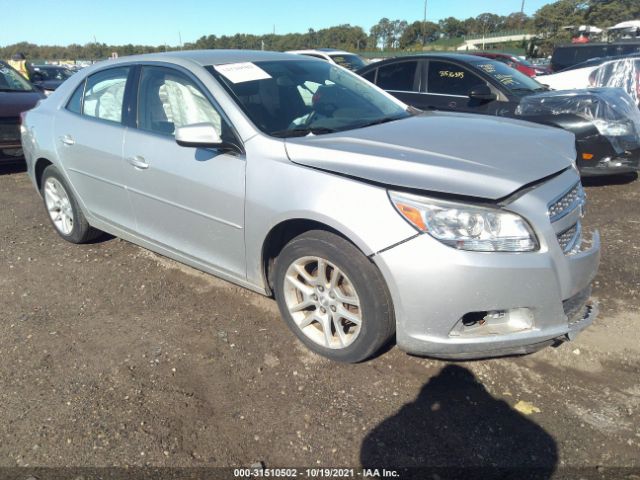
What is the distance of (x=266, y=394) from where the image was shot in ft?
8.63

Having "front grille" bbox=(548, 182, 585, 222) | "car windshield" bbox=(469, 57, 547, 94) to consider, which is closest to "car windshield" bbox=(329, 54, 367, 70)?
"car windshield" bbox=(469, 57, 547, 94)

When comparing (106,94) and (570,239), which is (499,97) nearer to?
(570,239)

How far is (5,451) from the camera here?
229 centimetres

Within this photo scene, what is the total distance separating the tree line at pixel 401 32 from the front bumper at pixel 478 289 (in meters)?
43.0

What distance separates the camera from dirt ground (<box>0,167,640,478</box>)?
2244 millimetres

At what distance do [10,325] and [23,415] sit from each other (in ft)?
3.59

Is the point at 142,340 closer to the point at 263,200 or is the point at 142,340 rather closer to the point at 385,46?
the point at 263,200

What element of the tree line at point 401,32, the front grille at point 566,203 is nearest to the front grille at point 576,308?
the front grille at point 566,203

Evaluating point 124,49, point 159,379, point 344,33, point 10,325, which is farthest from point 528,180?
point 344,33

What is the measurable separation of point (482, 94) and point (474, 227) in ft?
14.5

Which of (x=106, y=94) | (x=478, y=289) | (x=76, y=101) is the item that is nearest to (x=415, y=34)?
(x=76, y=101)

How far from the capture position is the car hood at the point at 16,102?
734cm

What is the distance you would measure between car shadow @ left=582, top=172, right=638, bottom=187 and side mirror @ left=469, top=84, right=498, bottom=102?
5.40 feet

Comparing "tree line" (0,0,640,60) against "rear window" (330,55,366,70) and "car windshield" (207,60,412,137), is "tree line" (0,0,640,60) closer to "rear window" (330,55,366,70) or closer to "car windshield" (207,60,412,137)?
"rear window" (330,55,366,70)
